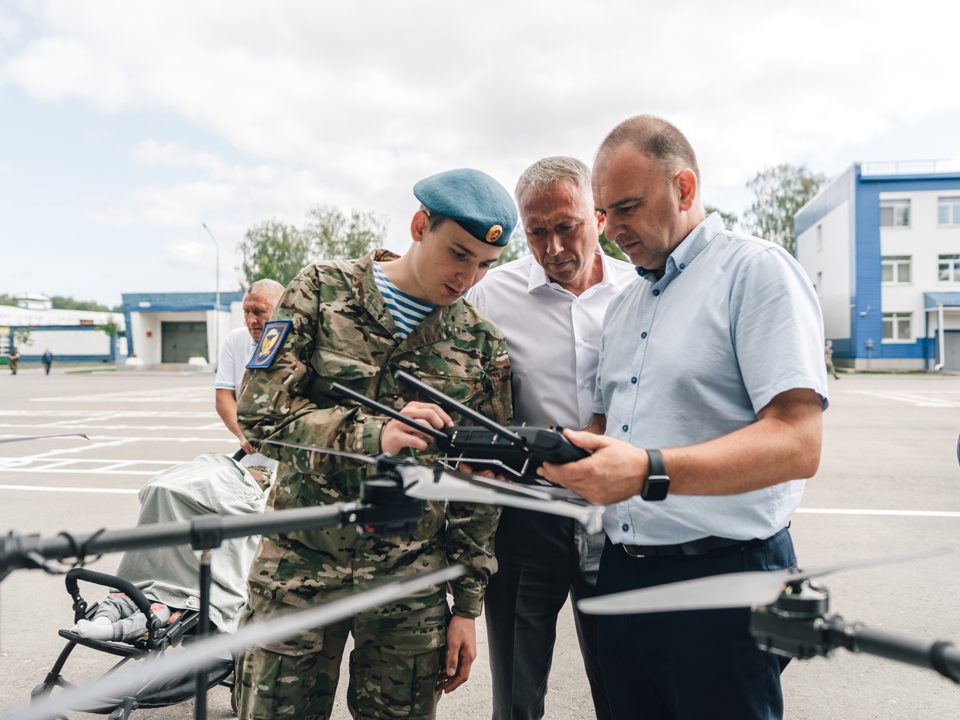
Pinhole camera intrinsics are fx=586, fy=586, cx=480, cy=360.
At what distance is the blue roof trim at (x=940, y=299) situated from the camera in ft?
99.4

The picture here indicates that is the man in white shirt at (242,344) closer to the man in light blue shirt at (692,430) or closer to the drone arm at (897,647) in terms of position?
the man in light blue shirt at (692,430)

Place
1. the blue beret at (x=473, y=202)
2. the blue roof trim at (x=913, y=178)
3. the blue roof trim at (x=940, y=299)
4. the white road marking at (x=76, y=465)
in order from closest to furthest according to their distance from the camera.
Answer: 1. the blue beret at (x=473, y=202)
2. the white road marking at (x=76, y=465)
3. the blue roof trim at (x=940, y=299)
4. the blue roof trim at (x=913, y=178)

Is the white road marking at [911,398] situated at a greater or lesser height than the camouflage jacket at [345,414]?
lesser

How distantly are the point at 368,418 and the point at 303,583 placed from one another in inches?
22.3

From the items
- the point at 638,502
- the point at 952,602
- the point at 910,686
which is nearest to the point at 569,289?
the point at 638,502

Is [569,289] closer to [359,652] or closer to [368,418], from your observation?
[368,418]

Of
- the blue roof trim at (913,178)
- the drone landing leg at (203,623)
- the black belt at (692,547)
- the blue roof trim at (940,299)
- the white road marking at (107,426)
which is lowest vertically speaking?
the white road marking at (107,426)

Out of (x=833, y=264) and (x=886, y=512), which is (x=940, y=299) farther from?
(x=886, y=512)

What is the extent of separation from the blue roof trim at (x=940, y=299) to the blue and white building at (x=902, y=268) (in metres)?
0.05

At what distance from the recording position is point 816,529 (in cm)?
553

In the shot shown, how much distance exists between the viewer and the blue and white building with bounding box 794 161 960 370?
31.1m

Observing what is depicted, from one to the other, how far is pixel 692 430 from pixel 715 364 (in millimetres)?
195

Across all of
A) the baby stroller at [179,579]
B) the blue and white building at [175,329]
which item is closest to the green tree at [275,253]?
the blue and white building at [175,329]

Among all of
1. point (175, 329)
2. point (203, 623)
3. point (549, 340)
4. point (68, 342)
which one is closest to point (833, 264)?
point (549, 340)
